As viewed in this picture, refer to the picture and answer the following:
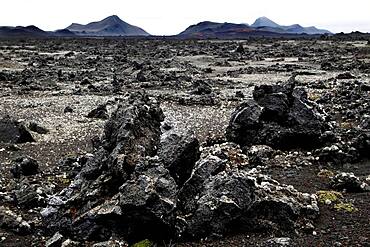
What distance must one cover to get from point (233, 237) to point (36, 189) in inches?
247

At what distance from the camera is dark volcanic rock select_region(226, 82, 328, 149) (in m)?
20.1

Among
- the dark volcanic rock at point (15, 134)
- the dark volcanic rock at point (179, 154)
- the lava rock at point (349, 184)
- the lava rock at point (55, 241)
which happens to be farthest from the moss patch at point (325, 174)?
the dark volcanic rock at point (15, 134)

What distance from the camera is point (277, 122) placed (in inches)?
817

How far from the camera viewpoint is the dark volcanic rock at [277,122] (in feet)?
66.0

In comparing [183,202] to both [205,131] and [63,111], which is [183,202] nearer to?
[205,131]

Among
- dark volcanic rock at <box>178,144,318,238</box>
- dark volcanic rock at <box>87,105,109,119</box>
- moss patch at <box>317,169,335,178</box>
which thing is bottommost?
dark volcanic rock at <box>87,105,109,119</box>

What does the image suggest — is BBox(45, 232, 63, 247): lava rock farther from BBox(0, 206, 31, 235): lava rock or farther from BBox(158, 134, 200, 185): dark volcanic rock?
BBox(158, 134, 200, 185): dark volcanic rock

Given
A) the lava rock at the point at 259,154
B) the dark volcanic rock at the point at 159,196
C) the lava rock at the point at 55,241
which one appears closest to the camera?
the dark volcanic rock at the point at 159,196

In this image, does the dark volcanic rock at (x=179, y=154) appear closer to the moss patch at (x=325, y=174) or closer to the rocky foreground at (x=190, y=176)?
the rocky foreground at (x=190, y=176)

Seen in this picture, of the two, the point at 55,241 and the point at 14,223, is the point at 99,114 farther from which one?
the point at 55,241

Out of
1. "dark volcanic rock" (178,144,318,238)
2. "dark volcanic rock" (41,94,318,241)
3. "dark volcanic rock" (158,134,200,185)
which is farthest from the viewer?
"dark volcanic rock" (158,134,200,185)

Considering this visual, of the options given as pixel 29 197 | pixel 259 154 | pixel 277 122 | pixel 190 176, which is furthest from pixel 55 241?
pixel 277 122

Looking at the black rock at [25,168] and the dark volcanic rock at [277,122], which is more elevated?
the dark volcanic rock at [277,122]

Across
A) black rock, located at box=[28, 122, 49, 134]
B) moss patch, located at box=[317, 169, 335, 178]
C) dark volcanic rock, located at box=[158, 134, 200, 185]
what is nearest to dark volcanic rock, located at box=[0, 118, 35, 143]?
black rock, located at box=[28, 122, 49, 134]
